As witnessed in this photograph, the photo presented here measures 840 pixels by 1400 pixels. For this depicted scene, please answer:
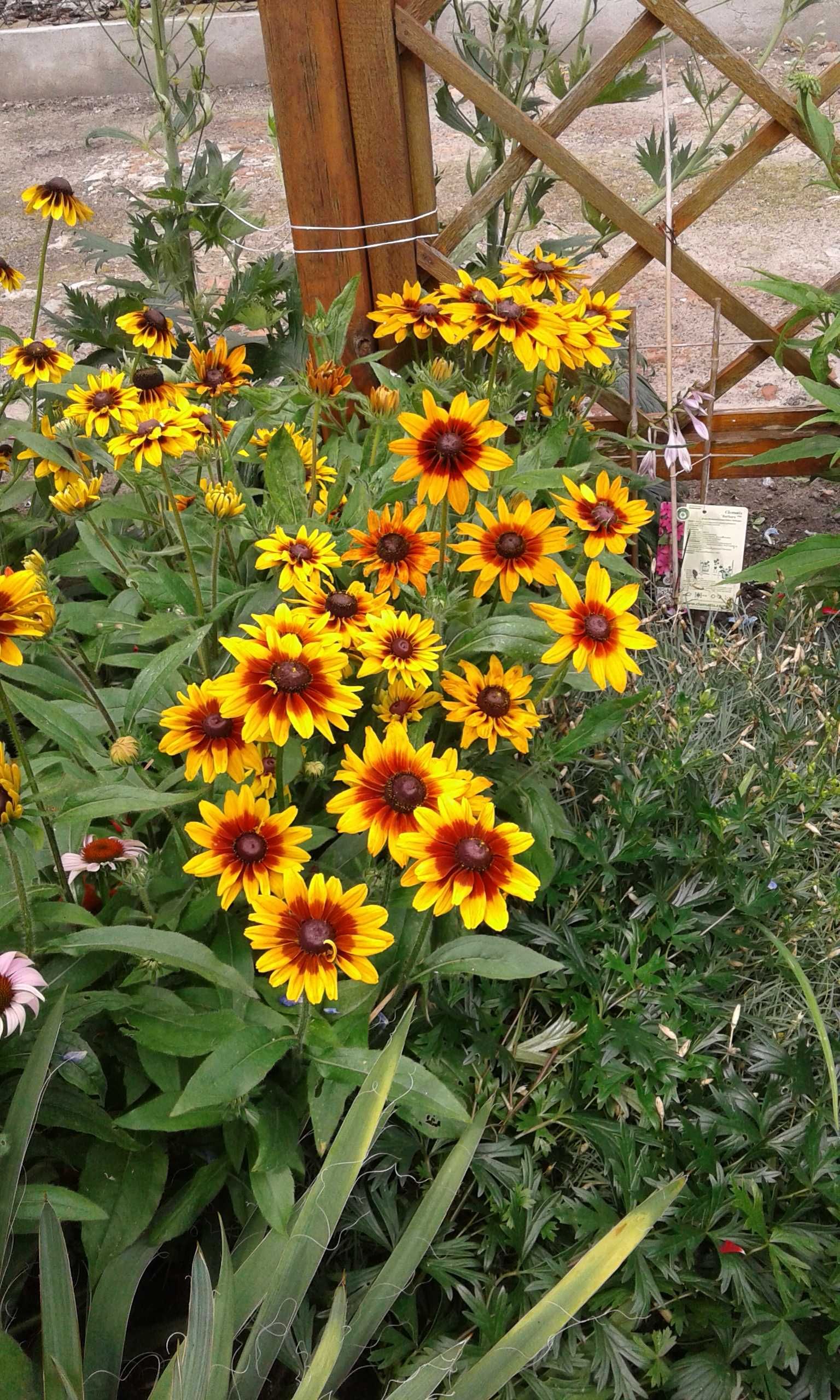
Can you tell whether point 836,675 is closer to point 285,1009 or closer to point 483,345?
point 483,345

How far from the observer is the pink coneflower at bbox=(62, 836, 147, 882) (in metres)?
1.06

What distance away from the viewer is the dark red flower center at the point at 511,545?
3.92ft

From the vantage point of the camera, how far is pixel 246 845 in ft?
3.19

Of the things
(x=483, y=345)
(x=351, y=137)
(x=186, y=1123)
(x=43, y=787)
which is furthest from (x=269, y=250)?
(x=186, y=1123)

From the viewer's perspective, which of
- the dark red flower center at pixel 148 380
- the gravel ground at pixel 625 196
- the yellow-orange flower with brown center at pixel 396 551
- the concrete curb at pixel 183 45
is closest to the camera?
the yellow-orange flower with brown center at pixel 396 551

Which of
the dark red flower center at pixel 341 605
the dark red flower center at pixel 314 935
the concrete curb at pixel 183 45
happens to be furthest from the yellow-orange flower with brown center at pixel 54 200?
the concrete curb at pixel 183 45

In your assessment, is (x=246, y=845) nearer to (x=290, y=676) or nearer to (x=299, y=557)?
(x=290, y=676)

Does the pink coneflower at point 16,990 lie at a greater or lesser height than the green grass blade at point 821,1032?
greater

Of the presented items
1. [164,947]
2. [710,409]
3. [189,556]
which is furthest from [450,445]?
[710,409]

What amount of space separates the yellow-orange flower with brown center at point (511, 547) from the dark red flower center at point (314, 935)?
0.45 metres

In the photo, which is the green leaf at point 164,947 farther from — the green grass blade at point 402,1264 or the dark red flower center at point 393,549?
the dark red flower center at point 393,549

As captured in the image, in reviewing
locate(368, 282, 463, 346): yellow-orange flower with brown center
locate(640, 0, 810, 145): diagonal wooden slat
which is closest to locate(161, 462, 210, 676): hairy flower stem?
locate(368, 282, 463, 346): yellow-orange flower with brown center

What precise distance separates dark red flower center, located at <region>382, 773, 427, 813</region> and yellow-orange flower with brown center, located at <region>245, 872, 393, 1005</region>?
8cm

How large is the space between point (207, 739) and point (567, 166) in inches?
53.7
